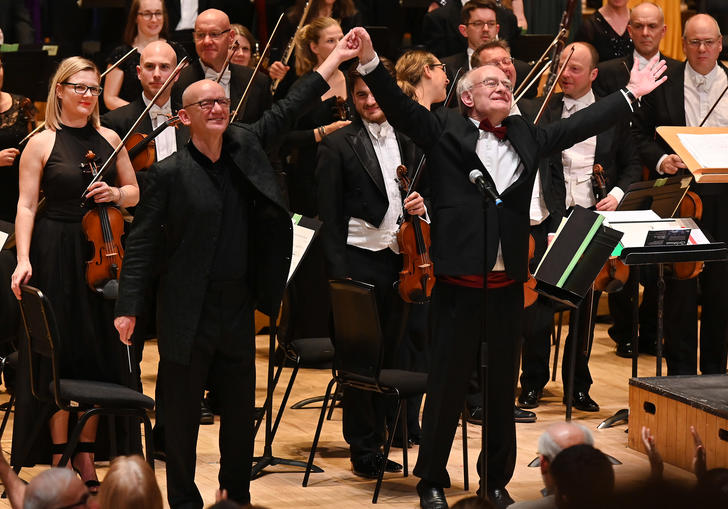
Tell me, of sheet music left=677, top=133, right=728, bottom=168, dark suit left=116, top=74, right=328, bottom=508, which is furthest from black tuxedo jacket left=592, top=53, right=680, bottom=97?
dark suit left=116, top=74, right=328, bottom=508

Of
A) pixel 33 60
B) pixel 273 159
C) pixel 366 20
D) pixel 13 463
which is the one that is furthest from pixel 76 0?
pixel 13 463

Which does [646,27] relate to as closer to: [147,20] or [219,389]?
[147,20]

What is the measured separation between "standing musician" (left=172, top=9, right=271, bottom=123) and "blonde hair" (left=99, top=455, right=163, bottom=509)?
334cm

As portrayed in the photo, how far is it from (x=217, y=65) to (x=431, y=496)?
8.55 feet

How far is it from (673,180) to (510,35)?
2200 mm

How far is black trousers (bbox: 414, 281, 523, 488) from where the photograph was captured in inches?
149

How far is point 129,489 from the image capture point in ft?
7.16

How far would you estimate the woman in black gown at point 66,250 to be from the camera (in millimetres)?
4145

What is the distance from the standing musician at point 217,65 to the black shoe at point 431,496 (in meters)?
2.25

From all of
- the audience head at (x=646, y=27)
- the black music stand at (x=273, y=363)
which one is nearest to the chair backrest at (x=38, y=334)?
the black music stand at (x=273, y=363)

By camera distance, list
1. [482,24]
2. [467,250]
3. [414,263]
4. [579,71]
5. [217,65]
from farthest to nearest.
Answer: [482,24] → [217,65] → [579,71] → [414,263] → [467,250]

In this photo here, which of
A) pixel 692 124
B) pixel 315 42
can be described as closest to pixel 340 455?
pixel 315 42

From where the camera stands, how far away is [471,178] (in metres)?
3.41

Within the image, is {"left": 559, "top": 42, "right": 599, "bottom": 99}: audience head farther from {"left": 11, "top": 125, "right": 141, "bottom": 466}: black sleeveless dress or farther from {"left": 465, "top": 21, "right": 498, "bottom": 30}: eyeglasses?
{"left": 11, "top": 125, "right": 141, "bottom": 466}: black sleeveless dress
